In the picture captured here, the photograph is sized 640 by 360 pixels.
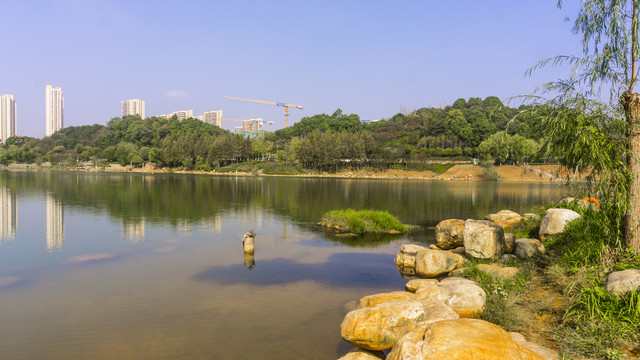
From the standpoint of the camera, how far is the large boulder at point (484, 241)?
1480cm

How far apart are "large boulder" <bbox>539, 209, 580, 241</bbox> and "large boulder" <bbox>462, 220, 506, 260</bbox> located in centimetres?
165

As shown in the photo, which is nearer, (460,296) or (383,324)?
(383,324)

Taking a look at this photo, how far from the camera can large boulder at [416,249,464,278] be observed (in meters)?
14.4

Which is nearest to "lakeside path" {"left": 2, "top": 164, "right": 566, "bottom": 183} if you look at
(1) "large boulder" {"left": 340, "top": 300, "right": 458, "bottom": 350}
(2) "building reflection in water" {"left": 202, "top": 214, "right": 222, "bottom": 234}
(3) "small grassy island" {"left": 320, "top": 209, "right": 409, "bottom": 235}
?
(3) "small grassy island" {"left": 320, "top": 209, "right": 409, "bottom": 235}

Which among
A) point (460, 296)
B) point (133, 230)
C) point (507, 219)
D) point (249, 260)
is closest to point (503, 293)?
point (460, 296)

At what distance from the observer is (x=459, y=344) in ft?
19.5

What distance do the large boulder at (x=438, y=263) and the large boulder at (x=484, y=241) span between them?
2.67ft

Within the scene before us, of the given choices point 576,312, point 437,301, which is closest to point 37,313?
point 437,301

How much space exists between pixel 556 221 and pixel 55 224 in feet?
94.6

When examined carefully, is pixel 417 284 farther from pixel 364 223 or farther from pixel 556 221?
pixel 364 223

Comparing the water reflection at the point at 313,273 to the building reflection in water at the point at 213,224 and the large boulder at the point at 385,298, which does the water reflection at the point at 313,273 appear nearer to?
the large boulder at the point at 385,298

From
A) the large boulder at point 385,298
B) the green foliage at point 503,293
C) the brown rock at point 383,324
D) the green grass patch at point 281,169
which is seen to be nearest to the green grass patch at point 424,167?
the green grass patch at point 281,169

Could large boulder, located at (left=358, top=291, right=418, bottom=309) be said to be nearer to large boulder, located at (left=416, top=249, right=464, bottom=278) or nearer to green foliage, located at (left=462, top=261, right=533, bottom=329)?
green foliage, located at (left=462, top=261, right=533, bottom=329)

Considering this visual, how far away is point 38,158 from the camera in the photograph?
15125 centimetres
